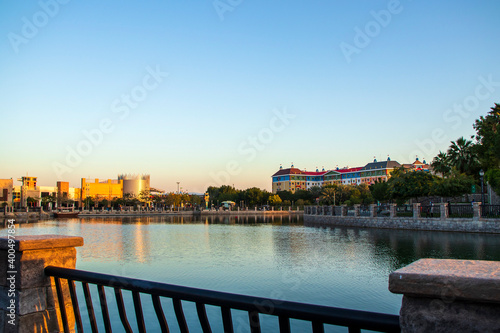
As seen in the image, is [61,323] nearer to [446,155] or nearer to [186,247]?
[186,247]

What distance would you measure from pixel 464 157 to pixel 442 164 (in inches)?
87.8

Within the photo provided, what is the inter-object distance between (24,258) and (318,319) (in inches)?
103

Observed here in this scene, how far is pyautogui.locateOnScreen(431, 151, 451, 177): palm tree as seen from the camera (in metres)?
42.0

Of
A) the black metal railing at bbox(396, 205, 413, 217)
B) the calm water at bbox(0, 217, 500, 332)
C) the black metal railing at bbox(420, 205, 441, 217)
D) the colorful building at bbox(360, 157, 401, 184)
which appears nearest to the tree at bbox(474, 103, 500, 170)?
the black metal railing at bbox(420, 205, 441, 217)

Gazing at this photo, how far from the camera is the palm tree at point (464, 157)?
41.2m

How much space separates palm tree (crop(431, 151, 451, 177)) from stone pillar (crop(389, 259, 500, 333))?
147 feet

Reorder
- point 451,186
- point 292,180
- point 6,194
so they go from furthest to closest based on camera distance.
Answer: point 292,180, point 6,194, point 451,186

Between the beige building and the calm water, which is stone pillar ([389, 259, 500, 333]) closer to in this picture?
the calm water

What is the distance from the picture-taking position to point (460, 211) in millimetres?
29250

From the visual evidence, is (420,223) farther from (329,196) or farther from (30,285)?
(329,196)

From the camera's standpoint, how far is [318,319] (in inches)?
76.2

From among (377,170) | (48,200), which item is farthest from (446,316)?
(377,170)

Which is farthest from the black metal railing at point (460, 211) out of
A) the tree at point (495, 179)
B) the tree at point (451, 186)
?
the tree at point (451, 186)

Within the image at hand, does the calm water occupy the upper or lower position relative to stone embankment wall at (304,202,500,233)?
lower
